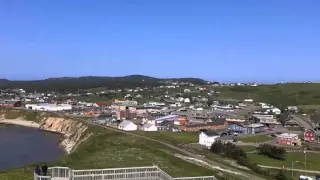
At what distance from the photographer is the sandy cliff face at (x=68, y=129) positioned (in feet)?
179

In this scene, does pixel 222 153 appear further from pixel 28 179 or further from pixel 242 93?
pixel 242 93

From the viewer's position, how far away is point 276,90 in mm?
133750

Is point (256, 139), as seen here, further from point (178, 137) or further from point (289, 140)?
point (178, 137)

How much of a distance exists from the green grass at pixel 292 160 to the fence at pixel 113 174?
20.6 metres

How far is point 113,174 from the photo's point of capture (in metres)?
18.5

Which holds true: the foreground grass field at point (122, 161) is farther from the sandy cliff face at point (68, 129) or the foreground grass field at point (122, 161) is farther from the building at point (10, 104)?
the building at point (10, 104)

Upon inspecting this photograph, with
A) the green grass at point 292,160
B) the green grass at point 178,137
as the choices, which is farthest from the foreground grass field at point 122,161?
the green grass at point 178,137

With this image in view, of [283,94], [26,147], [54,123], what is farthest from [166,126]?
[283,94]

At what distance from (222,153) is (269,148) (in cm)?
532

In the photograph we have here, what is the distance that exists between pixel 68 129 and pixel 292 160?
42018 mm

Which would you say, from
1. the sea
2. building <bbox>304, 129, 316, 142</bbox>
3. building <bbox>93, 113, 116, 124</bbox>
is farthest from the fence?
building <bbox>93, 113, 116, 124</bbox>

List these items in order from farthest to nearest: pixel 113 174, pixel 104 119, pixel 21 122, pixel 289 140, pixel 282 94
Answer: pixel 282 94, pixel 21 122, pixel 104 119, pixel 289 140, pixel 113 174

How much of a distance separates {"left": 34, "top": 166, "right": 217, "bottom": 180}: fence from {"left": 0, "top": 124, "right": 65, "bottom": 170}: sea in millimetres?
22555

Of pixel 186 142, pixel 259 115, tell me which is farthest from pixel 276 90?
pixel 186 142
